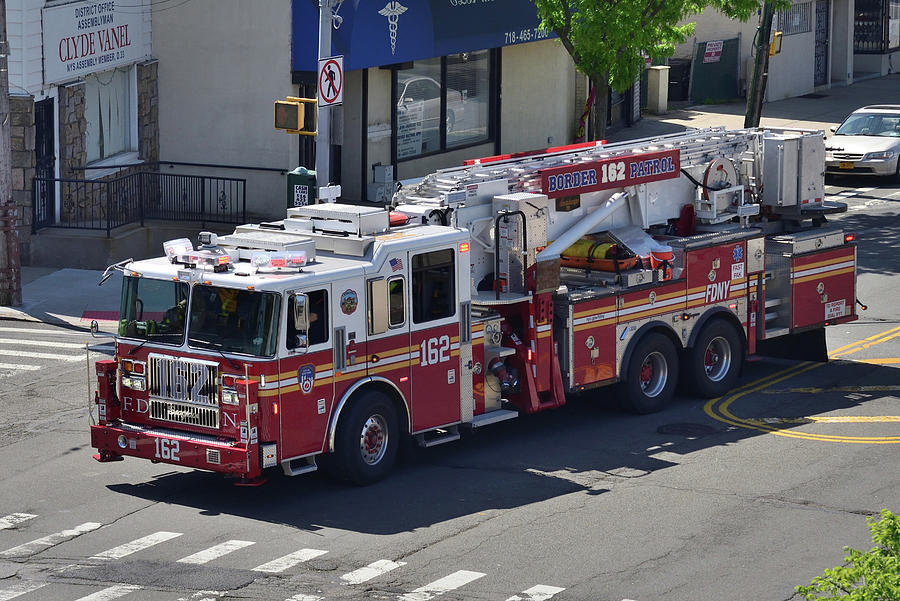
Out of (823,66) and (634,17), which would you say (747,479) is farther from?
(823,66)

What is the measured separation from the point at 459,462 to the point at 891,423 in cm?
517

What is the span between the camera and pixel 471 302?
49.5ft

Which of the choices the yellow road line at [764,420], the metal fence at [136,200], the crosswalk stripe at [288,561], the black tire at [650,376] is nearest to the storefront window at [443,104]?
the metal fence at [136,200]

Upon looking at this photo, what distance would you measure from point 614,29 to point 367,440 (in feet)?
50.1

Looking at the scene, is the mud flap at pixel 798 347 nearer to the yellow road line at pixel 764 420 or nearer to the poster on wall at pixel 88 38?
the yellow road line at pixel 764 420

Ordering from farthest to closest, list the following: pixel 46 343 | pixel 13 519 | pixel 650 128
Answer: pixel 650 128
pixel 46 343
pixel 13 519

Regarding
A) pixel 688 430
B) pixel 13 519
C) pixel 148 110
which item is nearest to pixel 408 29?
pixel 148 110

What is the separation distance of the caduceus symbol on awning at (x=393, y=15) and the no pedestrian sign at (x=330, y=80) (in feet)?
26.4

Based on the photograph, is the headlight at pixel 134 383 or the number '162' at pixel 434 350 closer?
the headlight at pixel 134 383

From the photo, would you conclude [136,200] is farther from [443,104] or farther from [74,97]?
[443,104]

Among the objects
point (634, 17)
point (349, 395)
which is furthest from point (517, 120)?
point (349, 395)

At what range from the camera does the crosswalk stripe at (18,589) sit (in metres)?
11.2

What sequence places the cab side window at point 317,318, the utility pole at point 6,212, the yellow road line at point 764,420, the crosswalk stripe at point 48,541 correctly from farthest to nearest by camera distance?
the utility pole at point 6,212, the yellow road line at point 764,420, the cab side window at point 317,318, the crosswalk stripe at point 48,541

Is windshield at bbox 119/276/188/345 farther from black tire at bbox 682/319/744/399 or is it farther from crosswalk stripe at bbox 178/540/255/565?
black tire at bbox 682/319/744/399
